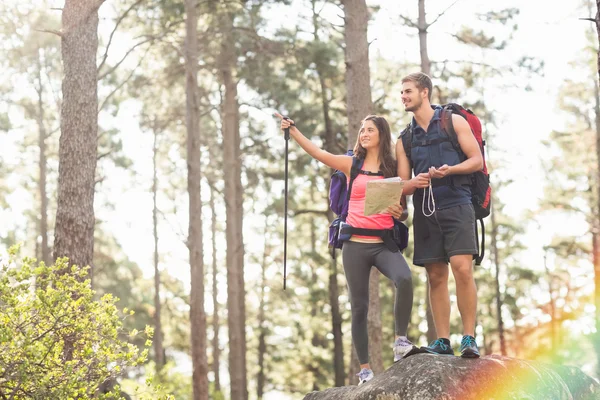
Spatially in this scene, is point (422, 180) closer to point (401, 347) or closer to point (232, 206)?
point (401, 347)

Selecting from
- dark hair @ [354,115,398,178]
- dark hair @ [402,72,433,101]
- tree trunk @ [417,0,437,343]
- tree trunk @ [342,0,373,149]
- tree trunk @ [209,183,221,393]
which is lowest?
tree trunk @ [209,183,221,393]

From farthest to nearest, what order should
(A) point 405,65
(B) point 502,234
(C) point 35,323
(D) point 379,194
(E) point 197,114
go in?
(B) point 502,234, (A) point 405,65, (E) point 197,114, (C) point 35,323, (D) point 379,194

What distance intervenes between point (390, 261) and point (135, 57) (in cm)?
1724

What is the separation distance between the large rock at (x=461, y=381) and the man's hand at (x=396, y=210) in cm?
107

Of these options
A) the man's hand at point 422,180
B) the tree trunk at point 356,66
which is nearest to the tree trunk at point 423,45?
the tree trunk at point 356,66

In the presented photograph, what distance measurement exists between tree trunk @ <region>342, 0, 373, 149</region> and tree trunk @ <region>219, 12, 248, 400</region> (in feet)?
22.9

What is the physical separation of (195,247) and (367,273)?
8.06m

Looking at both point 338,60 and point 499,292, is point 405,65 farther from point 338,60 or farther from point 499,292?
point 499,292

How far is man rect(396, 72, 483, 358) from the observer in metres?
5.52

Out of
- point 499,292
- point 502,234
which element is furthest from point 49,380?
point 502,234

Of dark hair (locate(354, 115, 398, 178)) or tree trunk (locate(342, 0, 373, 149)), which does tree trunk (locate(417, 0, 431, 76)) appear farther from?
dark hair (locate(354, 115, 398, 178))

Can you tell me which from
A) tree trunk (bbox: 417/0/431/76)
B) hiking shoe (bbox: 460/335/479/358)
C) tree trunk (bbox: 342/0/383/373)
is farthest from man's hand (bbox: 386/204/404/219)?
tree trunk (bbox: 417/0/431/76)

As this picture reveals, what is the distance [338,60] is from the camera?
59.4ft

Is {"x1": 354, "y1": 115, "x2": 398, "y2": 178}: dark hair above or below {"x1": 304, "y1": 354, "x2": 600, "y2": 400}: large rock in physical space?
above
